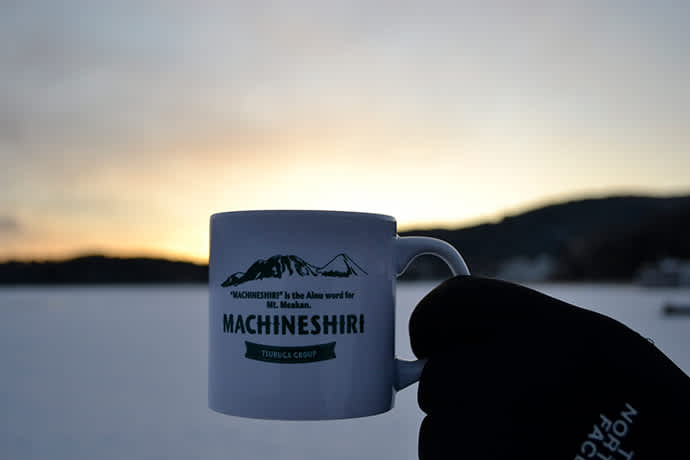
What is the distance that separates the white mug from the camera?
644 mm

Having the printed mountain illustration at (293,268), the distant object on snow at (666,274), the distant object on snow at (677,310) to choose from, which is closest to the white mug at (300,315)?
the printed mountain illustration at (293,268)

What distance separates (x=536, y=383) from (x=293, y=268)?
270mm

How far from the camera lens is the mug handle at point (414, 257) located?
71 cm

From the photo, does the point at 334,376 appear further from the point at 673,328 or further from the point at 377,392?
the point at 673,328

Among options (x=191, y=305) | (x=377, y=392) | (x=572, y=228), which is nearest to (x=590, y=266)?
(x=572, y=228)

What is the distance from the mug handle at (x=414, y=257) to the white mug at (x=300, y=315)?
0.02 meters

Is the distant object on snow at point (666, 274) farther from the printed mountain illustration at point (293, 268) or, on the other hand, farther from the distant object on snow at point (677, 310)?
the printed mountain illustration at point (293, 268)

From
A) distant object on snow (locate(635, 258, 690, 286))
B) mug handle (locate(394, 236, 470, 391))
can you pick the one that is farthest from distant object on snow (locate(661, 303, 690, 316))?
distant object on snow (locate(635, 258, 690, 286))

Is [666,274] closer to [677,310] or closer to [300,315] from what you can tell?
[677,310]

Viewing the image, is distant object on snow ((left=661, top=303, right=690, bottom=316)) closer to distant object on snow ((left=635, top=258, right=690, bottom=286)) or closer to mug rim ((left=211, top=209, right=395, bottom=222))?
mug rim ((left=211, top=209, right=395, bottom=222))

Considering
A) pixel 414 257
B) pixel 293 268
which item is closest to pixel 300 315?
pixel 293 268

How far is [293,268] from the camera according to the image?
646 mm

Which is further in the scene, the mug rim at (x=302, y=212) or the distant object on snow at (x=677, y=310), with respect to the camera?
the distant object on snow at (x=677, y=310)

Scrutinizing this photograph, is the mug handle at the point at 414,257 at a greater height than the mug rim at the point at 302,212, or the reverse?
the mug rim at the point at 302,212
